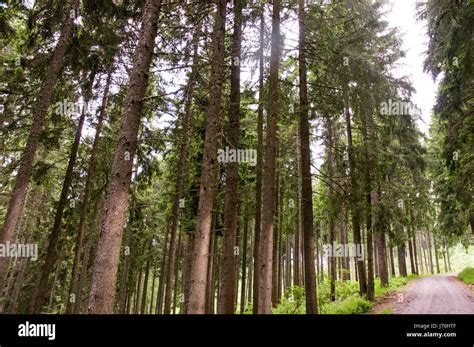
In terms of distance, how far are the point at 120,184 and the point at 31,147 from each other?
5168mm

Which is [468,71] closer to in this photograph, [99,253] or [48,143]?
[99,253]

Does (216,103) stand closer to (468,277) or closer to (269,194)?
(269,194)

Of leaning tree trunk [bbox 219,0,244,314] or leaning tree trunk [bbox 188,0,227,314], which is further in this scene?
leaning tree trunk [bbox 219,0,244,314]

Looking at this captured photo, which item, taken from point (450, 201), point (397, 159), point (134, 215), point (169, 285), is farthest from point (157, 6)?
point (450, 201)

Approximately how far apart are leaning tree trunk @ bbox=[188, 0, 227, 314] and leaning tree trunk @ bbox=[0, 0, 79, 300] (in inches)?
226

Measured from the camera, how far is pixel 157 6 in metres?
7.48

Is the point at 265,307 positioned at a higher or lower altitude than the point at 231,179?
lower

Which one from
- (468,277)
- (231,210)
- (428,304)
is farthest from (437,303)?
(468,277)

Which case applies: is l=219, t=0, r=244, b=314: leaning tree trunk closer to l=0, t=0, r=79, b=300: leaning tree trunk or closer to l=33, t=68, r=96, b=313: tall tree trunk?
l=0, t=0, r=79, b=300: leaning tree trunk

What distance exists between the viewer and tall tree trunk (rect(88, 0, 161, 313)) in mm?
5906

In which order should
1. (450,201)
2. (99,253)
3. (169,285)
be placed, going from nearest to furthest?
(99,253) < (169,285) < (450,201)

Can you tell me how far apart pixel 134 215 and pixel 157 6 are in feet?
32.4

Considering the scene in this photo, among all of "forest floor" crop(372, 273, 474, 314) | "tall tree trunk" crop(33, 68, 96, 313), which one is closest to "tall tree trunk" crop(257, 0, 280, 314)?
"forest floor" crop(372, 273, 474, 314)

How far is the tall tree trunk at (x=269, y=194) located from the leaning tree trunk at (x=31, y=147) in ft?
23.4
